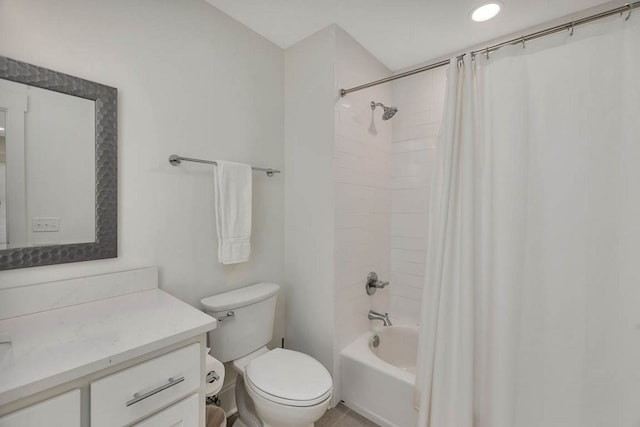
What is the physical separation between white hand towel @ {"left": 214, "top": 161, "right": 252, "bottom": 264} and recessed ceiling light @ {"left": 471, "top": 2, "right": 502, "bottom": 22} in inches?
63.0

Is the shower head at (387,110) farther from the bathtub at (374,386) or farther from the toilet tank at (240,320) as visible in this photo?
the bathtub at (374,386)

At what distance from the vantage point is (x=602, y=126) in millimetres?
974

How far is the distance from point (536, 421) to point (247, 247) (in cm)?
153

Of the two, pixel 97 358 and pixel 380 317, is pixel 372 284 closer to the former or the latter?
pixel 380 317

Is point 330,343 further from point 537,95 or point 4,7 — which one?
point 4,7

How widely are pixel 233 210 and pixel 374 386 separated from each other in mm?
1315

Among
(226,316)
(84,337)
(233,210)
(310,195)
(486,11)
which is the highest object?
(486,11)

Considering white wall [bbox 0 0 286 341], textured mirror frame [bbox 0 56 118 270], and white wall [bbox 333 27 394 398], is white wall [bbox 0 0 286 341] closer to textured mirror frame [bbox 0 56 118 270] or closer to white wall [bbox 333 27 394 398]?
textured mirror frame [bbox 0 56 118 270]

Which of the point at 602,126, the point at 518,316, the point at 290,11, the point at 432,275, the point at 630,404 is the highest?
the point at 290,11

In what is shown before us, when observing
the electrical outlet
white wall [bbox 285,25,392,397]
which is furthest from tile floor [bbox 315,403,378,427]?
the electrical outlet

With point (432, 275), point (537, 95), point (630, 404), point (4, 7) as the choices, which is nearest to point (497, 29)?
point (537, 95)

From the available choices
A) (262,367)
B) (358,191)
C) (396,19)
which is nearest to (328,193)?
(358,191)

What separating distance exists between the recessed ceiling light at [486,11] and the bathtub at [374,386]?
2.12m

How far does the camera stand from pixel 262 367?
1.38 meters
